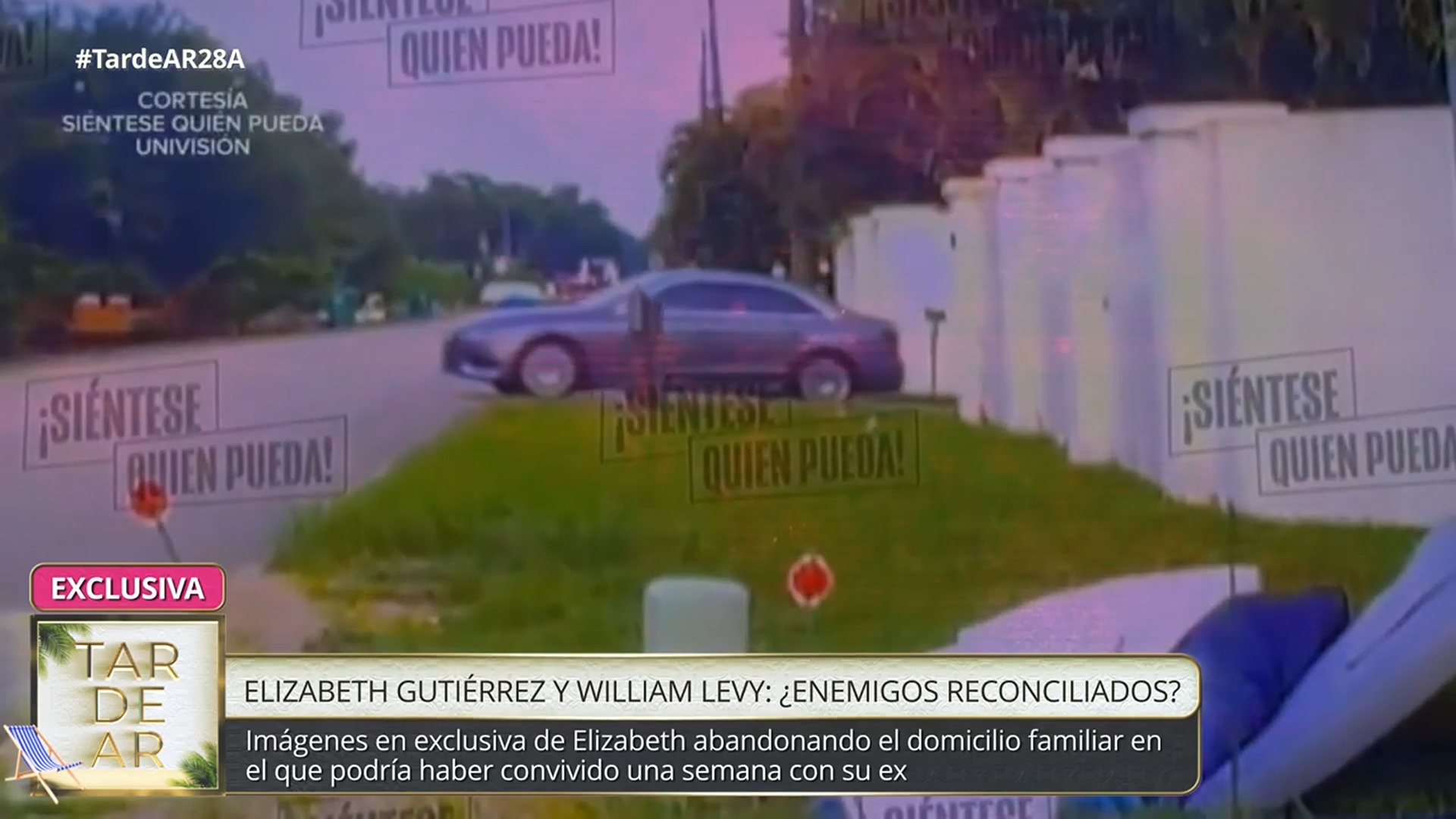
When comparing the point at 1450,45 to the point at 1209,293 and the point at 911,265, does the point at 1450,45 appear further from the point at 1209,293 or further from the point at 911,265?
the point at 911,265

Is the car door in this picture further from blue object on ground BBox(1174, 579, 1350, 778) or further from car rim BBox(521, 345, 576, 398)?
blue object on ground BBox(1174, 579, 1350, 778)

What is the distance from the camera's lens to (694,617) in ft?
10.1

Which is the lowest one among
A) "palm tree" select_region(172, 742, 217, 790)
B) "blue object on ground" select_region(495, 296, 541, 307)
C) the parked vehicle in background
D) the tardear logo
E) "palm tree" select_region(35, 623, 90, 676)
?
"palm tree" select_region(172, 742, 217, 790)

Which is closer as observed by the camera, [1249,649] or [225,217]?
[225,217]

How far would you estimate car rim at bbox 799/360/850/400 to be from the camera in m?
3.09

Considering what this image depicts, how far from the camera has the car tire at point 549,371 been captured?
307 cm

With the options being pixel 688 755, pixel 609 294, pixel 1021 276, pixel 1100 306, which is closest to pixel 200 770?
pixel 688 755

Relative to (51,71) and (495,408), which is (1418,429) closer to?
(495,408)

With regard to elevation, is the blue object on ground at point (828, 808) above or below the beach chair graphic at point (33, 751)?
below

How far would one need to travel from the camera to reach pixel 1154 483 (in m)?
3.11

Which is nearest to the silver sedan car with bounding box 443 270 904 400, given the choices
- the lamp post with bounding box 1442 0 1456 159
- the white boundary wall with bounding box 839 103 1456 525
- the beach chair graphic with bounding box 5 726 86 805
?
the white boundary wall with bounding box 839 103 1456 525

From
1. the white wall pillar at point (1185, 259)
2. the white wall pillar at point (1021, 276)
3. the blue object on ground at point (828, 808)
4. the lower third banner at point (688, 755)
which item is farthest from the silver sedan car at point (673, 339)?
the blue object on ground at point (828, 808)

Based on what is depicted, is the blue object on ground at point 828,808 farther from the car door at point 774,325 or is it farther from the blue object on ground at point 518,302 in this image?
the blue object on ground at point 518,302

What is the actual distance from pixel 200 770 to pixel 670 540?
1.09 meters
